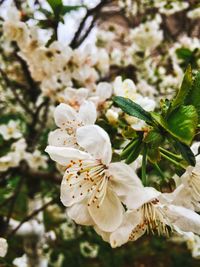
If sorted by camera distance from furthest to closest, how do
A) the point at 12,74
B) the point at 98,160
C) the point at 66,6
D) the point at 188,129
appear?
the point at 12,74 < the point at 66,6 < the point at 98,160 < the point at 188,129

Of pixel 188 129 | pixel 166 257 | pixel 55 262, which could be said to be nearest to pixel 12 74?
pixel 55 262

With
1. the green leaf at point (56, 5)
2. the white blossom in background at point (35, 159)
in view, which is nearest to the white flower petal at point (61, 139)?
the green leaf at point (56, 5)

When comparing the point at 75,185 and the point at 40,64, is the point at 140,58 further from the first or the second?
the point at 75,185

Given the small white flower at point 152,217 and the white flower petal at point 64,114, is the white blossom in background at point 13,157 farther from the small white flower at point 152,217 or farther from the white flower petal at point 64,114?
the small white flower at point 152,217

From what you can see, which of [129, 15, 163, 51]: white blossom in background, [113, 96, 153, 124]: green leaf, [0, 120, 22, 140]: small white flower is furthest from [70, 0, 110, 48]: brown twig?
[113, 96, 153, 124]: green leaf

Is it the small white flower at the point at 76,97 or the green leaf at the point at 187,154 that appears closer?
the green leaf at the point at 187,154

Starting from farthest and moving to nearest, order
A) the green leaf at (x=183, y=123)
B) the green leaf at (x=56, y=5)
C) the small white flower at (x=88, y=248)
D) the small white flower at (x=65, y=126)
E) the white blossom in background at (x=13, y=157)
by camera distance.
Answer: the small white flower at (x=88, y=248) → the white blossom in background at (x=13, y=157) → the green leaf at (x=56, y=5) → the small white flower at (x=65, y=126) → the green leaf at (x=183, y=123)
